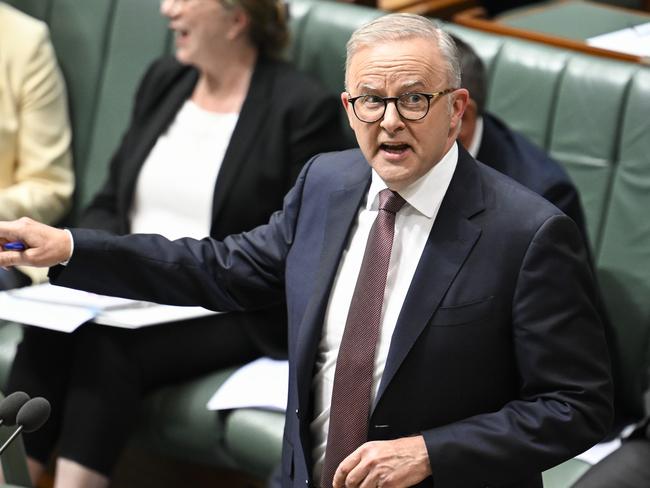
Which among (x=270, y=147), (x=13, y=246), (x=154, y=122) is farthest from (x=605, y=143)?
(x=13, y=246)

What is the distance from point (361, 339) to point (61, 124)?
1462mm

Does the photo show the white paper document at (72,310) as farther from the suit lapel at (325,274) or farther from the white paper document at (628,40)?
the white paper document at (628,40)

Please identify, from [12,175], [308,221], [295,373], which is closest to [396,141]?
[308,221]

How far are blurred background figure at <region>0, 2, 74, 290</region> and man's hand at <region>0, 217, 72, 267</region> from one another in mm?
1138

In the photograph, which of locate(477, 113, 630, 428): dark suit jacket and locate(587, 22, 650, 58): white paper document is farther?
locate(587, 22, 650, 58): white paper document

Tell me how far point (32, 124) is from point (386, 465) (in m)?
1.55

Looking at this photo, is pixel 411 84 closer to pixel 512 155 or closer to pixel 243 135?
pixel 512 155

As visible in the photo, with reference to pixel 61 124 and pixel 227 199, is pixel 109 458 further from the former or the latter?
pixel 61 124

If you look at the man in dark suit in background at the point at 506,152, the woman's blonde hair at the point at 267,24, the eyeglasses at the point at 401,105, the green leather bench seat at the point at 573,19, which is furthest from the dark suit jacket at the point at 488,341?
→ the green leather bench seat at the point at 573,19

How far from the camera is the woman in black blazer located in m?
2.07

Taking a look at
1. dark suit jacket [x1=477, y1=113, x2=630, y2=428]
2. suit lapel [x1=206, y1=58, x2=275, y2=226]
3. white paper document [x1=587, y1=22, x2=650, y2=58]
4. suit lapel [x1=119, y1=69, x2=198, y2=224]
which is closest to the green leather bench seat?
white paper document [x1=587, y1=22, x2=650, y2=58]

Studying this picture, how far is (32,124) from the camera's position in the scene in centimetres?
258

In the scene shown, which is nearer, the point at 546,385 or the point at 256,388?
the point at 546,385

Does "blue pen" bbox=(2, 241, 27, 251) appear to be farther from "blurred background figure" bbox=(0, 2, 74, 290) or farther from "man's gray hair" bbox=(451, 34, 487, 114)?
"blurred background figure" bbox=(0, 2, 74, 290)
